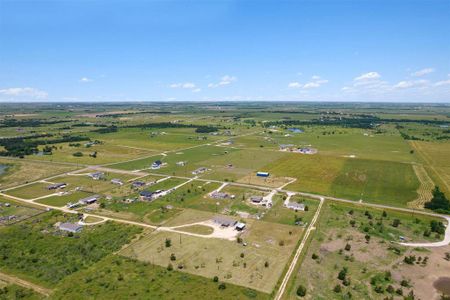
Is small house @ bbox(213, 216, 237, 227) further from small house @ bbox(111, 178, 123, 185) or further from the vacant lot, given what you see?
small house @ bbox(111, 178, 123, 185)

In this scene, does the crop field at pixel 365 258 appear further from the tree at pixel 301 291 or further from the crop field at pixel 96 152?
the crop field at pixel 96 152

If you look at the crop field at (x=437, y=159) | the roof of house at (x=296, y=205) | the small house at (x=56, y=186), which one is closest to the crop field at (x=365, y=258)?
the roof of house at (x=296, y=205)

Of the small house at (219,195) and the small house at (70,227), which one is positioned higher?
the small house at (219,195)

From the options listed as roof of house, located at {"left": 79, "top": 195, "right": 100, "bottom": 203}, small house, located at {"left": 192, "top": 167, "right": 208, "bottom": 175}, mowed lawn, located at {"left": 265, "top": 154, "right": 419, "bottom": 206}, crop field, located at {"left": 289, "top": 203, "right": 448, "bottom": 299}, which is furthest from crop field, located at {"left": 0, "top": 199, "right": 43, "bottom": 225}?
mowed lawn, located at {"left": 265, "top": 154, "right": 419, "bottom": 206}

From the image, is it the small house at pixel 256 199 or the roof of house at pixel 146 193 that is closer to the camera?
the small house at pixel 256 199

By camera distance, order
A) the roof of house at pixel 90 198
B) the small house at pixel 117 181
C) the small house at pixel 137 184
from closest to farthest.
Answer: the roof of house at pixel 90 198 < the small house at pixel 137 184 < the small house at pixel 117 181
